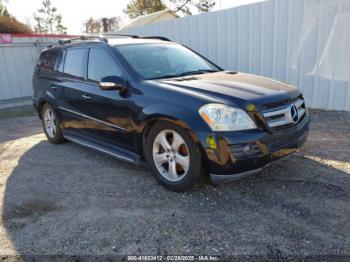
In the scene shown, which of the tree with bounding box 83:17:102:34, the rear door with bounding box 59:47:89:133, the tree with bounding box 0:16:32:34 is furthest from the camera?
the tree with bounding box 83:17:102:34

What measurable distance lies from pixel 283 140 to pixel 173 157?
3.86 ft

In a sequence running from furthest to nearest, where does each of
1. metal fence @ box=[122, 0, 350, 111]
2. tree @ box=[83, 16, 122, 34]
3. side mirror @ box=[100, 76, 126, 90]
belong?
1. tree @ box=[83, 16, 122, 34]
2. metal fence @ box=[122, 0, 350, 111]
3. side mirror @ box=[100, 76, 126, 90]

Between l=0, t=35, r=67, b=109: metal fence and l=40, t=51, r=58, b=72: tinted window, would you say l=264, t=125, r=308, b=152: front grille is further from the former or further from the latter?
l=0, t=35, r=67, b=109: metal fence

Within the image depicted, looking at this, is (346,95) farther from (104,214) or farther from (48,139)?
(48,139)

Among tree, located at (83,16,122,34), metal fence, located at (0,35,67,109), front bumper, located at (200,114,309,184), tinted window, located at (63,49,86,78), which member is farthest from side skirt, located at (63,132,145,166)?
tree, located at (83,16,122,34)

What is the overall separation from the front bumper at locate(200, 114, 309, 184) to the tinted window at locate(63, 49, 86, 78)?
2505mm

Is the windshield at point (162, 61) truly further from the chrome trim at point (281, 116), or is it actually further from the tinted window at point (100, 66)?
the chrome trim at point (281, 116)

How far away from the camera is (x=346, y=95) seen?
656cm

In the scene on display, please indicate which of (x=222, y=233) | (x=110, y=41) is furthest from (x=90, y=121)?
(x=222, y=233)

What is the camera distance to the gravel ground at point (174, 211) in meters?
2.86

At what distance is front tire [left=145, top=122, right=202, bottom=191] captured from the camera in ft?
11.4

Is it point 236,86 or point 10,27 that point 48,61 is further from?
point 10,27

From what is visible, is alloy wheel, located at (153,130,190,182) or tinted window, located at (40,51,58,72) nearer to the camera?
alloy wheel, located at (153,130,190,182)

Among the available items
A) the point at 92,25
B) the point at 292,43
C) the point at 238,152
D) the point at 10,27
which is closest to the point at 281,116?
the point at 238,152
